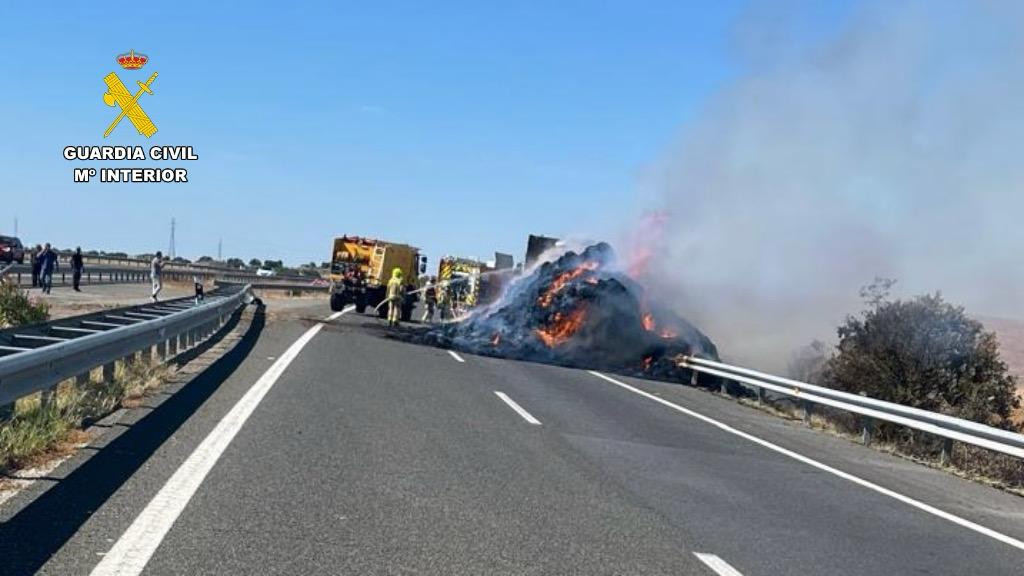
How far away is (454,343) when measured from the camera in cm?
2372

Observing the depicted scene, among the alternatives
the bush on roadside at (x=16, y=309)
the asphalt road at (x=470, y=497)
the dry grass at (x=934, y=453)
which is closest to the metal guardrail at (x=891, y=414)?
the dry grass at (x=934, y=453)

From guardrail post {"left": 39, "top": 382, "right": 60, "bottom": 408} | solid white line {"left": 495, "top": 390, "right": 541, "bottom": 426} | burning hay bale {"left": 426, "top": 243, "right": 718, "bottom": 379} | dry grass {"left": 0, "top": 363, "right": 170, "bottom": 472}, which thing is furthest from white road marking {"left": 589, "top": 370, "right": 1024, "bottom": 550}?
guardrail post {"left": 39, "top": 382, "right": 60, "bottom": 408}

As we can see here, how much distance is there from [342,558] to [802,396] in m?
12.1

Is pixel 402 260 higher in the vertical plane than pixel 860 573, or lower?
higher

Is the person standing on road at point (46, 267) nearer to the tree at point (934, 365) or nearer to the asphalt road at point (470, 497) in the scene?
the asphalt road at point (470, 497)

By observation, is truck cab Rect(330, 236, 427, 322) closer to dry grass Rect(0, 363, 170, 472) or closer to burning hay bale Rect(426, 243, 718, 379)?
burning hay bale Rect(426, 243, 718, 379)

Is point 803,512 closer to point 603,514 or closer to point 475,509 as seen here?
point 603,514

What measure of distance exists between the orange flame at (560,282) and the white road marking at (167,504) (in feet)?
42.3

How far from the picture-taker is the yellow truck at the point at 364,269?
36.4 metres

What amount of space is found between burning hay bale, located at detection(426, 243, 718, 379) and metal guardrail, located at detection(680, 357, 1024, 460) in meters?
2.41

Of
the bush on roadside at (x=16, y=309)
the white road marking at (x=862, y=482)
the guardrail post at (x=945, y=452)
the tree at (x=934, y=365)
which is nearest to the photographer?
the white road marking at (x=862, y=482)

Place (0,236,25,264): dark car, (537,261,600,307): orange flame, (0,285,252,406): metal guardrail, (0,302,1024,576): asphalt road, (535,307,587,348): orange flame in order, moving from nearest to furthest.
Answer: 1. (0,302,1024,576): asphalt road
2. (0,285,252,406): metal guardrail
3. (535,307,587,348): orange flame
4. (537,261,600,307): orange flame
5. (0,236,25,264): dark car

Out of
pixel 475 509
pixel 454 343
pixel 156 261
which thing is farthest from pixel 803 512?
pixel 156 261

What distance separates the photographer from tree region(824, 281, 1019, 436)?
68.0 feet
